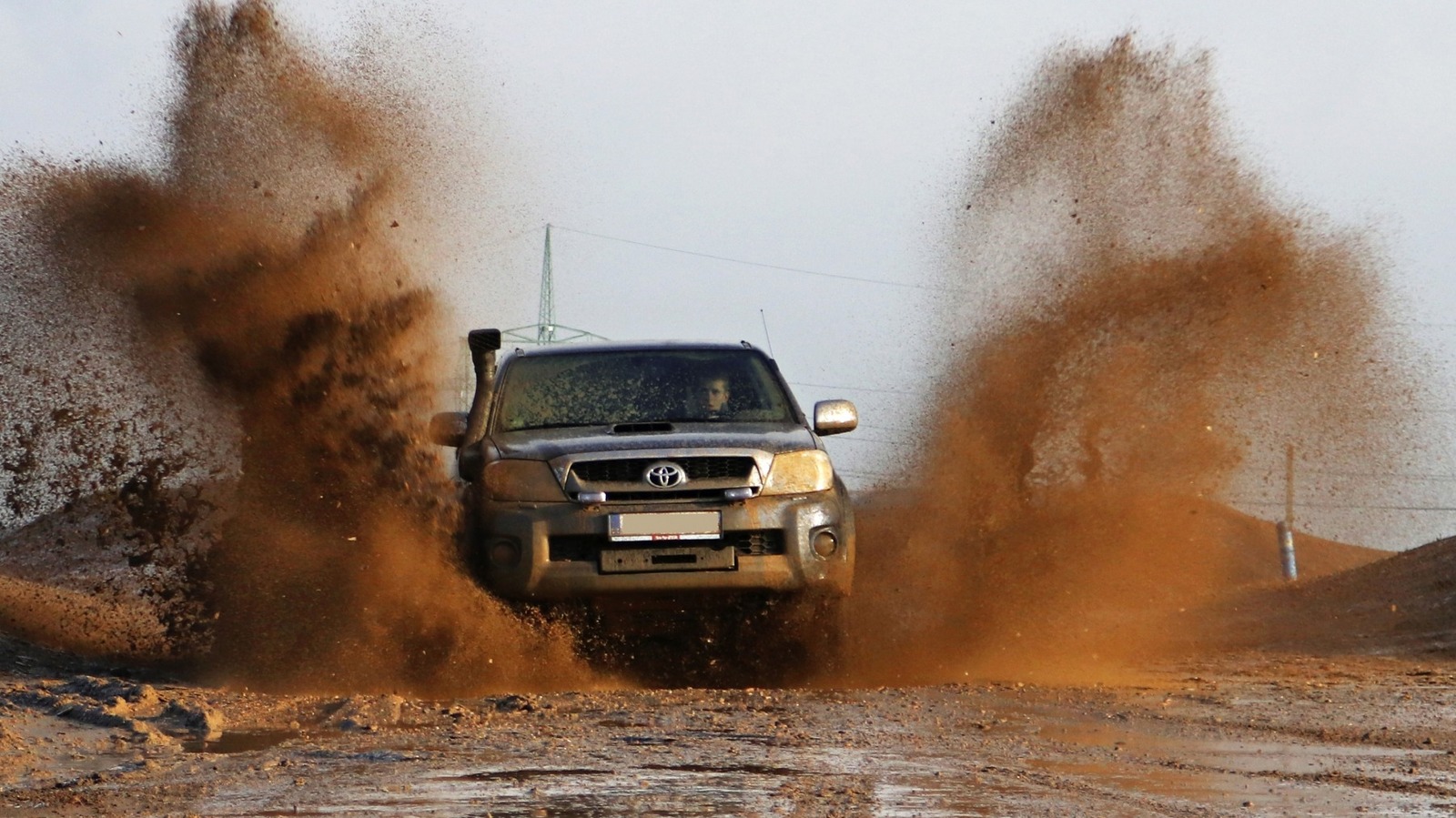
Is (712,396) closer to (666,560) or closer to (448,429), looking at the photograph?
(448,429)

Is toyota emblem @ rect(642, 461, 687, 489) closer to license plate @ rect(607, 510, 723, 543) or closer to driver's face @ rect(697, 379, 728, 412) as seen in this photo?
license plate @ rect(607, 510, 723, 543)

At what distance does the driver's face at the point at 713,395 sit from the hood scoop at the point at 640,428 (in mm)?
561

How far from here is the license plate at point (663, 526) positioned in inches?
341

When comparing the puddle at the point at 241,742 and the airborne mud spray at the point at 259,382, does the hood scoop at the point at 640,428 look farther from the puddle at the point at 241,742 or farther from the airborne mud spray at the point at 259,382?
the puddle at the point at 241,742

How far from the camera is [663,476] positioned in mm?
8805

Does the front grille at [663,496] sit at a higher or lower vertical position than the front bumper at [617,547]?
higher

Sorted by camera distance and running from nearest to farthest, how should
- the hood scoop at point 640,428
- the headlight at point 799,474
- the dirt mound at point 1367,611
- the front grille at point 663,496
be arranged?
the front grille at point 663,496 → the headlight at point 799,474 → the hood scoop at point 640,428 → the dirt mound at point 1367,611

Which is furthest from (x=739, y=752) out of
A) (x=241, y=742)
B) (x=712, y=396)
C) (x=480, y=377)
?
(x=480, y=377)

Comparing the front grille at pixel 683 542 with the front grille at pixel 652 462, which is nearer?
the front grille at pixel 683 542

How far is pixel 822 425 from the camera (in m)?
9.63

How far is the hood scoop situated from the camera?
9.29m

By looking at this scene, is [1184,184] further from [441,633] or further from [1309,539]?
[1309,539]

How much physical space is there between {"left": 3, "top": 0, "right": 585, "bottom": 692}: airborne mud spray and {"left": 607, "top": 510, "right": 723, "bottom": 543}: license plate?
791 millimetres

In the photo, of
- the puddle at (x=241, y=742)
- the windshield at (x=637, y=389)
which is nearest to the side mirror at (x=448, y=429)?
the windshield at (x=637, y=389)
